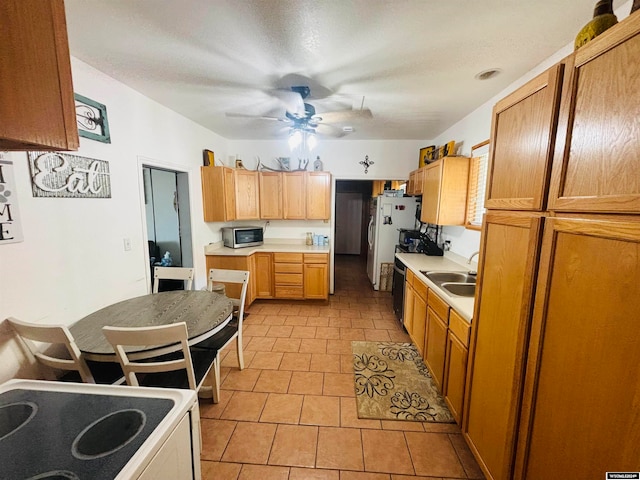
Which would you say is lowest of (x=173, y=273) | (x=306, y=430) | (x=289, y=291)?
(x=306, y=430)

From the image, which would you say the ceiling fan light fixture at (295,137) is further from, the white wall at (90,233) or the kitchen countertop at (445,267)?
the kitchen countertop at (445,267)

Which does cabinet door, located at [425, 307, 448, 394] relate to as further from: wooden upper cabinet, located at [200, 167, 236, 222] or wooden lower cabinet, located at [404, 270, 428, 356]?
wooden upper cabinet, located at [200, 167, 236, 222]

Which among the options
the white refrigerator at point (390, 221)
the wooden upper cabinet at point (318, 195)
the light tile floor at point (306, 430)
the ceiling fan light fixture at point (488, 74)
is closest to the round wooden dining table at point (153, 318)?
the light tile floor at point (306, 430)

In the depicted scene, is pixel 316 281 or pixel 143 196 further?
pixel 316 281

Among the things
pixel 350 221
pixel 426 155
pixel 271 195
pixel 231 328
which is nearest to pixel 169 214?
pixel 271 195

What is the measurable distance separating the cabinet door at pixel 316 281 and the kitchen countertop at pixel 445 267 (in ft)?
3.89

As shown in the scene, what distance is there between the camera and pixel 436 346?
216 centimetres

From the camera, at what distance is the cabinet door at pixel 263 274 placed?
155 inches

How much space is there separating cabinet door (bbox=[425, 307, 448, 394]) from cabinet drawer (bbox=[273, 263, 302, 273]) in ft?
6.89

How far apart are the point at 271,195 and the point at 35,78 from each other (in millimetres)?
3389

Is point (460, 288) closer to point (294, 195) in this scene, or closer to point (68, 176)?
point (294, 195)

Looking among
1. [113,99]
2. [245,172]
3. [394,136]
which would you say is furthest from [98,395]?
[394,136]

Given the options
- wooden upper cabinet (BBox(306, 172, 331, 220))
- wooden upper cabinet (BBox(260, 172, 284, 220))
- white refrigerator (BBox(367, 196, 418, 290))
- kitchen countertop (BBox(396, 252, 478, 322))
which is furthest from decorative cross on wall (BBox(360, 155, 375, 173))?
kitchen countertop (BBox(396, 252, 478, 322))

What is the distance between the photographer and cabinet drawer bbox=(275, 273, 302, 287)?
3.96m
